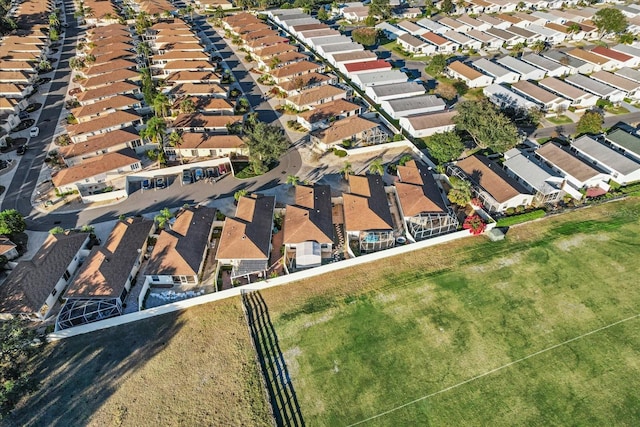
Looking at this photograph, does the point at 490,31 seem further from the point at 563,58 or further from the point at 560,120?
the point at 560,120

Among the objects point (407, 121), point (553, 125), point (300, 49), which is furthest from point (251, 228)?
point (300, 49)

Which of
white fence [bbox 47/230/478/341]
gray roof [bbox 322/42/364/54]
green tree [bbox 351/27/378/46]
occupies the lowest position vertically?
white fence [bbox 47/230/478/341]

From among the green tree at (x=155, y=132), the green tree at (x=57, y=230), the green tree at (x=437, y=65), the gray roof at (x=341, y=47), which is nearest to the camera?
the green tree at (x=57, y=230)

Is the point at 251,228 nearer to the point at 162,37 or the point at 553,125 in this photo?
the point at 553,125

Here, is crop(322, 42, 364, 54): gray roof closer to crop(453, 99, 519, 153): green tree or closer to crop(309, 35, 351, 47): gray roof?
crop(309, 35, 351, 47): gray roof

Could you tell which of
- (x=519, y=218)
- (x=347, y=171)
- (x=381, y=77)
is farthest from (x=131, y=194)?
(x=381, y=77)

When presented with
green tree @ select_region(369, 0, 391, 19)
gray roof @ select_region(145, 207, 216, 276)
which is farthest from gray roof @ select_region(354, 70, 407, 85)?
gray roof @ select_region(145, 207, 216, 276)

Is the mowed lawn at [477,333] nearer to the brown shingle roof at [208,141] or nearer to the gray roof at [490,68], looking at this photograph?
the brown shingle roof at [208,141]

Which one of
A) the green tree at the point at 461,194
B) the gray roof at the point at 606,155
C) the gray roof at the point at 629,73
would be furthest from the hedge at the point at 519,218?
the gray roof at the point at 629,73
